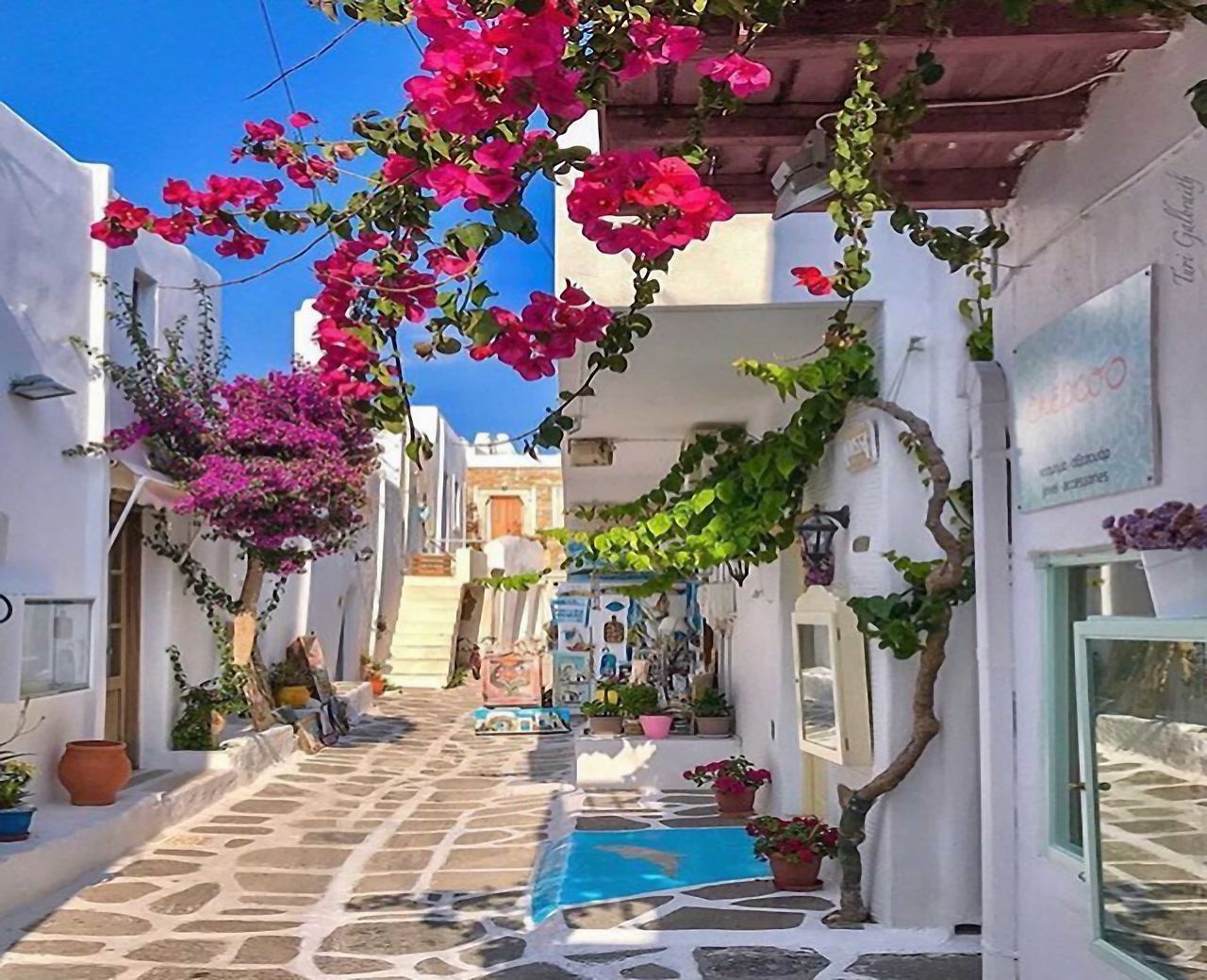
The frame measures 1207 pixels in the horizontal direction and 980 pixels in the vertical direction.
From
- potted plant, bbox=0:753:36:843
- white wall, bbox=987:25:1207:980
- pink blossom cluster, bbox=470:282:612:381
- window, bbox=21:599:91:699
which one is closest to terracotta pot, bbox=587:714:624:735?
window, bbox=21:599:91:699

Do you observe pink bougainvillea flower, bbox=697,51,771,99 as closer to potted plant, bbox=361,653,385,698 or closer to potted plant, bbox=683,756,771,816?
potted plant, bbox=683,756,771,816

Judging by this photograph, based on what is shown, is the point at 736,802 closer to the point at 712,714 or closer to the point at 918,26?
the point at 712,714

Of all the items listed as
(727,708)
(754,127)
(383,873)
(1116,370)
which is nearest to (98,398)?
(383,873)

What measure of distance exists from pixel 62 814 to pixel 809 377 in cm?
598

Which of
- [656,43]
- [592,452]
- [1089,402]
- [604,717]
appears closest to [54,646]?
[604,717]

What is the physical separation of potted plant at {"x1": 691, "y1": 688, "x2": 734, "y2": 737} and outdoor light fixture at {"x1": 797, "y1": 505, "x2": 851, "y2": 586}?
4.22 m

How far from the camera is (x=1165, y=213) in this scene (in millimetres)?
3574

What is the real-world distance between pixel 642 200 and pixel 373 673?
833 inches

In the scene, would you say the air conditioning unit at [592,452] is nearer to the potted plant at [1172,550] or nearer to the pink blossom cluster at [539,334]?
the potted plant at [1172,550]

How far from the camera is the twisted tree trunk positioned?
6.01 m

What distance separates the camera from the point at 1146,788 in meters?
3.45

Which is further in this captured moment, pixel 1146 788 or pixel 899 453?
pixel 899 453

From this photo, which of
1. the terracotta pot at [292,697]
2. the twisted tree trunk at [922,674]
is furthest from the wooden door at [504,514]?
the twisted tree trunk at [922,674]

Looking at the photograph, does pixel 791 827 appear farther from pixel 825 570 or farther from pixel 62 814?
pixel 62 814
